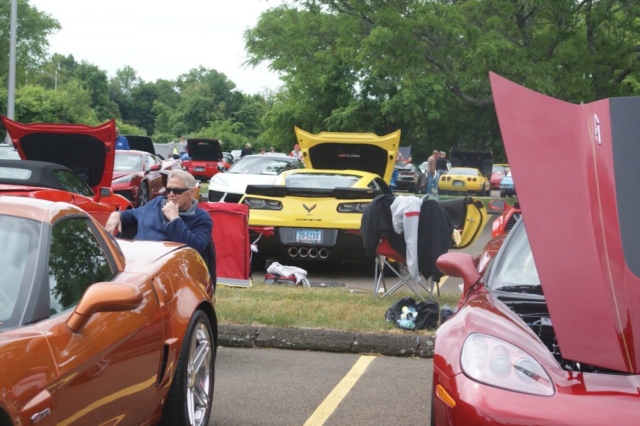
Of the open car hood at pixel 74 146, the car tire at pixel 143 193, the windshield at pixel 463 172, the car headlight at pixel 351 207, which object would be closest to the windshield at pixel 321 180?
the car headlight at pixel 351 207

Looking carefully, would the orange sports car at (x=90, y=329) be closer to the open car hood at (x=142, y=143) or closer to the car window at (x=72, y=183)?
the car window at (x=72, y=183)

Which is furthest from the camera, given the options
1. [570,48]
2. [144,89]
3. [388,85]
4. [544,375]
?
[144,89]

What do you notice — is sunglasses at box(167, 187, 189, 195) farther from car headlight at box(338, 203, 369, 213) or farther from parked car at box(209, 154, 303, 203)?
parked car at box(209, 154, 303, 203)

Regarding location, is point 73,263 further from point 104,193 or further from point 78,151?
point 78,151

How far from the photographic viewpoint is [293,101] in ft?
187

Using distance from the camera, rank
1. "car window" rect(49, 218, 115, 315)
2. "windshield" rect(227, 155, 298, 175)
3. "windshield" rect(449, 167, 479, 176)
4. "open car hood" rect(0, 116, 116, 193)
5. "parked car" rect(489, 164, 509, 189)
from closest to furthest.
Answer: "car window" rect(49, 218, 115, 315) → "open car hood" rect(0, 116, 116, 193) → "windshield" rect(227, 155, 298, 175) → "windshield" rect(449, 167, 479, 176) → "parked car" rect(489, 164, 509, 189)

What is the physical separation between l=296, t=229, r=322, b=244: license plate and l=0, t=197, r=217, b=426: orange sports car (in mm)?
6585

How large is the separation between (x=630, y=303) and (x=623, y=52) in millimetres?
19810

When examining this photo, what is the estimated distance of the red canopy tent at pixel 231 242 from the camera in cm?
1081

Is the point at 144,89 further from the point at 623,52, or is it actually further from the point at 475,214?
the point at 475,214

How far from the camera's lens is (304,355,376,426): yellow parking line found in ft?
18.5

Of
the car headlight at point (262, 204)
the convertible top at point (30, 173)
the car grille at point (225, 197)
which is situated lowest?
the car grille at point (225, 197)

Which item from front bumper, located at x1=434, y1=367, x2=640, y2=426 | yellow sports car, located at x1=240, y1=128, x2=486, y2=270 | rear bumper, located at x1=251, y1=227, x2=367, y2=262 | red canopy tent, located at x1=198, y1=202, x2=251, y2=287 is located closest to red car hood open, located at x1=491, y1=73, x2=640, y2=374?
front bumper, located at x1=434, y1=367, x2=640, y2=426

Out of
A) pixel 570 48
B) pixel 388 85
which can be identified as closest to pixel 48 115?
pixel 388 85
